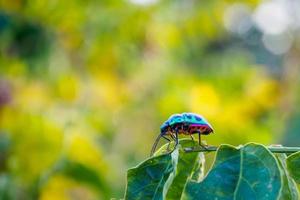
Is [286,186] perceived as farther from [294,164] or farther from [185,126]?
[185,126]

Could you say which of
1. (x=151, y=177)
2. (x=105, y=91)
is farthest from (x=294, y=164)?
(x=105, y=91)

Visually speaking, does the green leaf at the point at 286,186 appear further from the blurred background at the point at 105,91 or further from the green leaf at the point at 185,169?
the blurred background at the point at 105,91

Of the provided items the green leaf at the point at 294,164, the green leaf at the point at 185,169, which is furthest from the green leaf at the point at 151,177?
the green leaf at the point at 294,164

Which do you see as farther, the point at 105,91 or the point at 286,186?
the point at 105,91

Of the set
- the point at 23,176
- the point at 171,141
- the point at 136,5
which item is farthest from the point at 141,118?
the point at 171,141

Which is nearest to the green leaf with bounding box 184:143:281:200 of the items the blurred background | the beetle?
the beetle

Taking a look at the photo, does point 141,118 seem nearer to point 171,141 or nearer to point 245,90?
point 245,90
